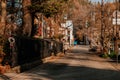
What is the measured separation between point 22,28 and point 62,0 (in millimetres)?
5590

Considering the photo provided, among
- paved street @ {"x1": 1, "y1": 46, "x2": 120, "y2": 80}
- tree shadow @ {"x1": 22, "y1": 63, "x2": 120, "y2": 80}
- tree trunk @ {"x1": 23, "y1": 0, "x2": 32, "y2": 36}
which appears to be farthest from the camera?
tree trunk @ {"x1": 23, "y1": 0, "x2": 32, "y2": 36}

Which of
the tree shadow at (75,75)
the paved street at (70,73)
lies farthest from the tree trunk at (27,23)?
the tree shadow at (75,75)

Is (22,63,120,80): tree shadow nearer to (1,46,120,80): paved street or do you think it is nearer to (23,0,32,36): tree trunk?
(1,46,120,80): paved street

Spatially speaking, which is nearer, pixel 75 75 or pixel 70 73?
pixel 75 75

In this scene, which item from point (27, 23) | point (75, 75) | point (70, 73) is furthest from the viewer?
point (27, 23)

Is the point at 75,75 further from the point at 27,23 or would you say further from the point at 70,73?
the point at 27,23

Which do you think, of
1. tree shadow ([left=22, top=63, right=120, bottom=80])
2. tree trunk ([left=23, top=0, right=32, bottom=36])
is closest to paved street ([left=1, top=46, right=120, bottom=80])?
tree shadow ([left=22, top=63, right=120, bottom=80])

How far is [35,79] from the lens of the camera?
20406 millimetres

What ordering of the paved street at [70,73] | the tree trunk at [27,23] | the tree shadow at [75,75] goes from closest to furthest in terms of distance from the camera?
the tree shadow at [75,75], the paved street at [70,73], the tree trunk at [27,23]

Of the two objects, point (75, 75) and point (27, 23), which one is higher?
point (27, 23)

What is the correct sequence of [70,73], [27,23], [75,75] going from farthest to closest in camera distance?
[27,23]
[70,73]
[75,75]

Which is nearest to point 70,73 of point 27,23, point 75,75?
point 75,75

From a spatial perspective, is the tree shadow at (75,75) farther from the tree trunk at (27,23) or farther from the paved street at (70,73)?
the tree trunk at (27,23)

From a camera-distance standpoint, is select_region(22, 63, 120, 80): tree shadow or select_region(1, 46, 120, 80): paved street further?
select_region(1, 46, 120, 80): paved street
